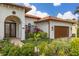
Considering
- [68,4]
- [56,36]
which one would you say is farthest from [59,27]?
[68,4]

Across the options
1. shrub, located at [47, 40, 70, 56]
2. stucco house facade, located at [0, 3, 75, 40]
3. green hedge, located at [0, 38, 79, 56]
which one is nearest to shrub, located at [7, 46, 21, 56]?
green hedge, located at [0, 38, 79, 56]

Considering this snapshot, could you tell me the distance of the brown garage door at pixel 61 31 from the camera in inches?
142

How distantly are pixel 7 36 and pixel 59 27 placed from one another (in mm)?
821

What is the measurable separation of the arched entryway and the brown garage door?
23.4 inches

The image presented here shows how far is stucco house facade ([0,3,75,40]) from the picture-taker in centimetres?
352

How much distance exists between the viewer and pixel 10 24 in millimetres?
3578

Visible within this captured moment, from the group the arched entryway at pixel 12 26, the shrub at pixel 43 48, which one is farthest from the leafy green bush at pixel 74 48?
the arched entryway at pixel 12 26

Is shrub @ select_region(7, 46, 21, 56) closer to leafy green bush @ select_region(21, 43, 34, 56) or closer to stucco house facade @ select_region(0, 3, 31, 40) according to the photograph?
leafy green bush @ select_region(21, 43, 34, 56)

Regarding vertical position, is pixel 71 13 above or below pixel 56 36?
above

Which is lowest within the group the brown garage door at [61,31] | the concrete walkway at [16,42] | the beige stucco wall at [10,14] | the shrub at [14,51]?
the shrub at [14,51]

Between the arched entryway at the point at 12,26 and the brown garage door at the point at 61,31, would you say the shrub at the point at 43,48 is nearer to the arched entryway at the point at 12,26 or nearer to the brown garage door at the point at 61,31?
the brown garage door at the point at 61,31

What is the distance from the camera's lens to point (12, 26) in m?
3.60

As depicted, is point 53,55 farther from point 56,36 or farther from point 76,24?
point 76,24

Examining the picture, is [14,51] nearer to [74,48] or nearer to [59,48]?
[59,48]
